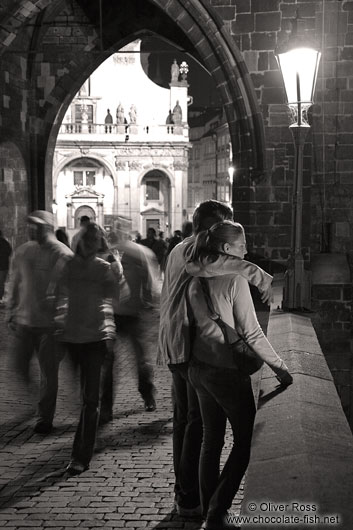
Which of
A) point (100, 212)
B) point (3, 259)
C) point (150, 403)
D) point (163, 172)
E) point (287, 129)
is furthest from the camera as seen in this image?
point (100, 212)

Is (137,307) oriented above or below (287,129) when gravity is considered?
below

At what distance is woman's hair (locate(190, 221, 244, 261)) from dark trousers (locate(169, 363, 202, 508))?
710 millimetres

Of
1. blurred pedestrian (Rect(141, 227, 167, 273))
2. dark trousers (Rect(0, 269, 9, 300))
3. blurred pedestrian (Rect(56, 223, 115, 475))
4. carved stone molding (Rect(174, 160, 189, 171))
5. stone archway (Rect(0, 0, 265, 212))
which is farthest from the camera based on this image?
carved stone molding (Rect(174, 160, 189, 171))

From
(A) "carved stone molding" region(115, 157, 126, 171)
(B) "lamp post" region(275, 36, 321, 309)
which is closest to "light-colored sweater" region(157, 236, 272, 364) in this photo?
(B) "lamp post" region(275, 36, 321, 309)

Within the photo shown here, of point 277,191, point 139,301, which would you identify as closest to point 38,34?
point 277,191

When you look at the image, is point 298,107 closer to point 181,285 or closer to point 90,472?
point 181,285

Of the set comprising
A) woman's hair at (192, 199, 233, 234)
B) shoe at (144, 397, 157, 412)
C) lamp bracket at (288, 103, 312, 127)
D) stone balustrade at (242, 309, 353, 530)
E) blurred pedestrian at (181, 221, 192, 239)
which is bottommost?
shoe at (144, 397, 157, 412)

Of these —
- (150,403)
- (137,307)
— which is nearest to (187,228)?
(137,307)

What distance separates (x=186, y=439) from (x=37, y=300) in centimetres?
256

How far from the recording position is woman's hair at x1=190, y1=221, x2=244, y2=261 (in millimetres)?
4094

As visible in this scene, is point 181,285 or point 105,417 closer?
point 181,285

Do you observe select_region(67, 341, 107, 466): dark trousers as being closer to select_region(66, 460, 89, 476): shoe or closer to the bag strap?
select_region(66, 460, 89, 476): shoe

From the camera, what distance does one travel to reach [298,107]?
793 centimetres

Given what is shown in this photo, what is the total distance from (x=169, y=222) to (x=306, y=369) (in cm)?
4620
